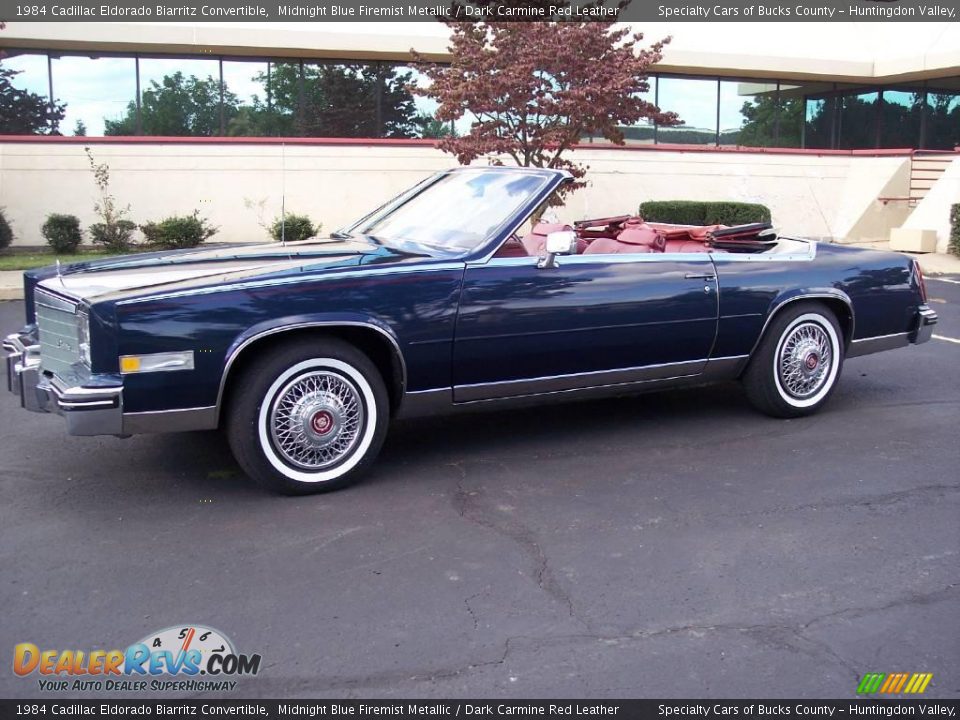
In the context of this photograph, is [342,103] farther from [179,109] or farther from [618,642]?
[618,642]

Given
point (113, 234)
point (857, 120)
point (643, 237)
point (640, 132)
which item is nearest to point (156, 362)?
point (643, 237)

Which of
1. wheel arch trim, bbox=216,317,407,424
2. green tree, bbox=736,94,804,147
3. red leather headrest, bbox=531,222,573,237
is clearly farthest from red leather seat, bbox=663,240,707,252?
green tree, bbox=736,94,804,147

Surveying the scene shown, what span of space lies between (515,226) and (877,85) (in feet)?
68.3

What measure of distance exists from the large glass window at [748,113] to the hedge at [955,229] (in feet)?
19.8

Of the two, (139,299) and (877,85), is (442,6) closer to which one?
(877,85)

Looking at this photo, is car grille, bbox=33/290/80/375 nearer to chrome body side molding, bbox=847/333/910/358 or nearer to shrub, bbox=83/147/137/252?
chrome body side molding, bbox=847/333/910/358

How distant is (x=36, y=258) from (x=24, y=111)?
3.52 metres

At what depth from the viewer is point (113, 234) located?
17.1m

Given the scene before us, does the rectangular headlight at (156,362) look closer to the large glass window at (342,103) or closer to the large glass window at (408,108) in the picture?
the large glass window at (342,103)

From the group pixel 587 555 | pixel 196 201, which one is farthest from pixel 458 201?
pixel 196 201

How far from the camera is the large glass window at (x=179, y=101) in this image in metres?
18.5

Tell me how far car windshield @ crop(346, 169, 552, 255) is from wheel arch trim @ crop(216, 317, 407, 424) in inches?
25.6

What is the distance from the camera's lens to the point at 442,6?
18.3 metres

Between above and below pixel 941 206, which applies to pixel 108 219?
below
